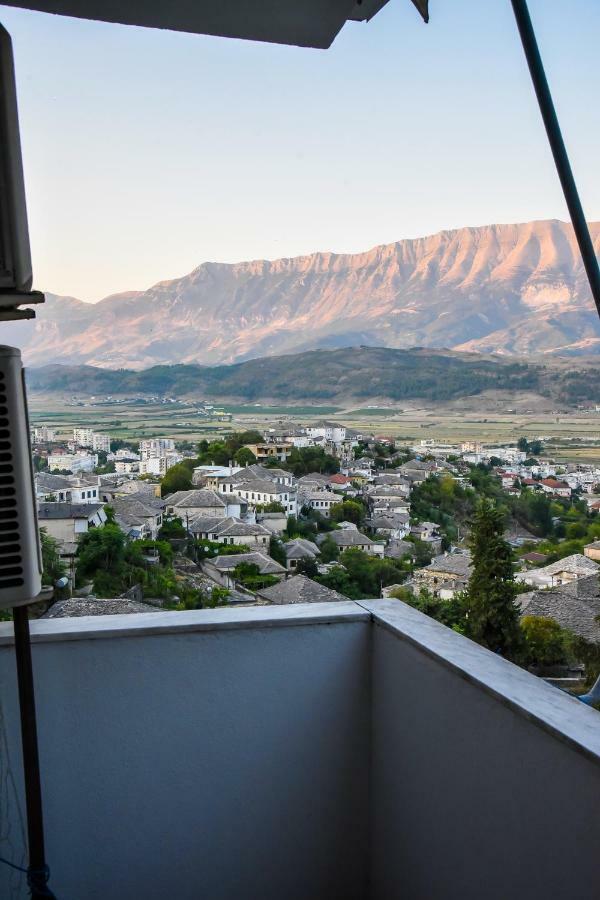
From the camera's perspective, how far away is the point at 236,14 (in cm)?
170

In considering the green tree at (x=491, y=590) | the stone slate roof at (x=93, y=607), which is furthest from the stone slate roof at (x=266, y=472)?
the green tree at (x=491, y=590)

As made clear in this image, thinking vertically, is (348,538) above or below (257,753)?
above

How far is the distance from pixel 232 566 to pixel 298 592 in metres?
0.26

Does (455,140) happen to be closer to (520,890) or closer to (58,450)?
(58,450)

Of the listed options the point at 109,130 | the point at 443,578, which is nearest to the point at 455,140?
the point at 109,130

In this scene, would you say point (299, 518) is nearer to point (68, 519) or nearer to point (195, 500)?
point (195, 500)

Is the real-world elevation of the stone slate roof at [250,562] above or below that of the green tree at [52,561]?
below

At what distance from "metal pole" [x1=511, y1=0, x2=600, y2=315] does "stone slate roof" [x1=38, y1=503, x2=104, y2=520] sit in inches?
67.9

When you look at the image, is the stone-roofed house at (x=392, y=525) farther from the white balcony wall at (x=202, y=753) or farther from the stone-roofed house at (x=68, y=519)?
the stone-roofed house at (x=68, y=519)

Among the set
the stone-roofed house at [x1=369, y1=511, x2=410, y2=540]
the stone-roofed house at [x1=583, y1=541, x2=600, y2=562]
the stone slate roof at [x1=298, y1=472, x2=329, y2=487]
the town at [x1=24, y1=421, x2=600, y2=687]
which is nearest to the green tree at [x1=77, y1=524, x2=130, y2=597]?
the town at [x1=24, y1=421, x2=600, y2=687]

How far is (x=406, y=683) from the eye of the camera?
1.60 metres

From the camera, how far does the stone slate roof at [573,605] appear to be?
1.68 m

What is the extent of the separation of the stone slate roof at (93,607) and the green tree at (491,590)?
86 cm

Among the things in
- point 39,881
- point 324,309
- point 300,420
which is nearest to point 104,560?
point 300,420
